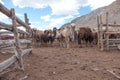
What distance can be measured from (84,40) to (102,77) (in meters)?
13.3

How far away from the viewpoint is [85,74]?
17.2 feet

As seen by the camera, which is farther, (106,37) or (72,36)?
(72,36)

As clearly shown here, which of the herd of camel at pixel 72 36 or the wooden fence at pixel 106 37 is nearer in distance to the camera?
the wooden fence at pixel 106 37

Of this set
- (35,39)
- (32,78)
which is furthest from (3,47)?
(35,39)

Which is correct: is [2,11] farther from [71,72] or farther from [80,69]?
[80,69]

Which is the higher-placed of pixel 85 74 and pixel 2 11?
pixel 2 11

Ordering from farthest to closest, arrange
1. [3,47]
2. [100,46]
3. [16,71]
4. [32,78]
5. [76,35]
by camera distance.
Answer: [76,35] < [100,46] < [3,47] < [16,71] < [32,78]

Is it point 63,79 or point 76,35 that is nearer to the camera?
point 63,79

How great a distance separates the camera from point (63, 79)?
15.6ft

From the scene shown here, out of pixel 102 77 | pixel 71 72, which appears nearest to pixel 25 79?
pixel 71 72

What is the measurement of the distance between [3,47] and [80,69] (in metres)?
4.40

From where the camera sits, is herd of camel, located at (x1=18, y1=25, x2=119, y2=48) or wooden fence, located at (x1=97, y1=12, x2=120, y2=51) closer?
wooden fence, located at (x1=97, y1=12, x2=120, y2=51)

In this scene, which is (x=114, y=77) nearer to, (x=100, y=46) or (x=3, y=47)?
(x=3, y=47)

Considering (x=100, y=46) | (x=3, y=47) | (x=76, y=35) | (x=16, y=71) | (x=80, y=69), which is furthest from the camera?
(x=76, y=35)
